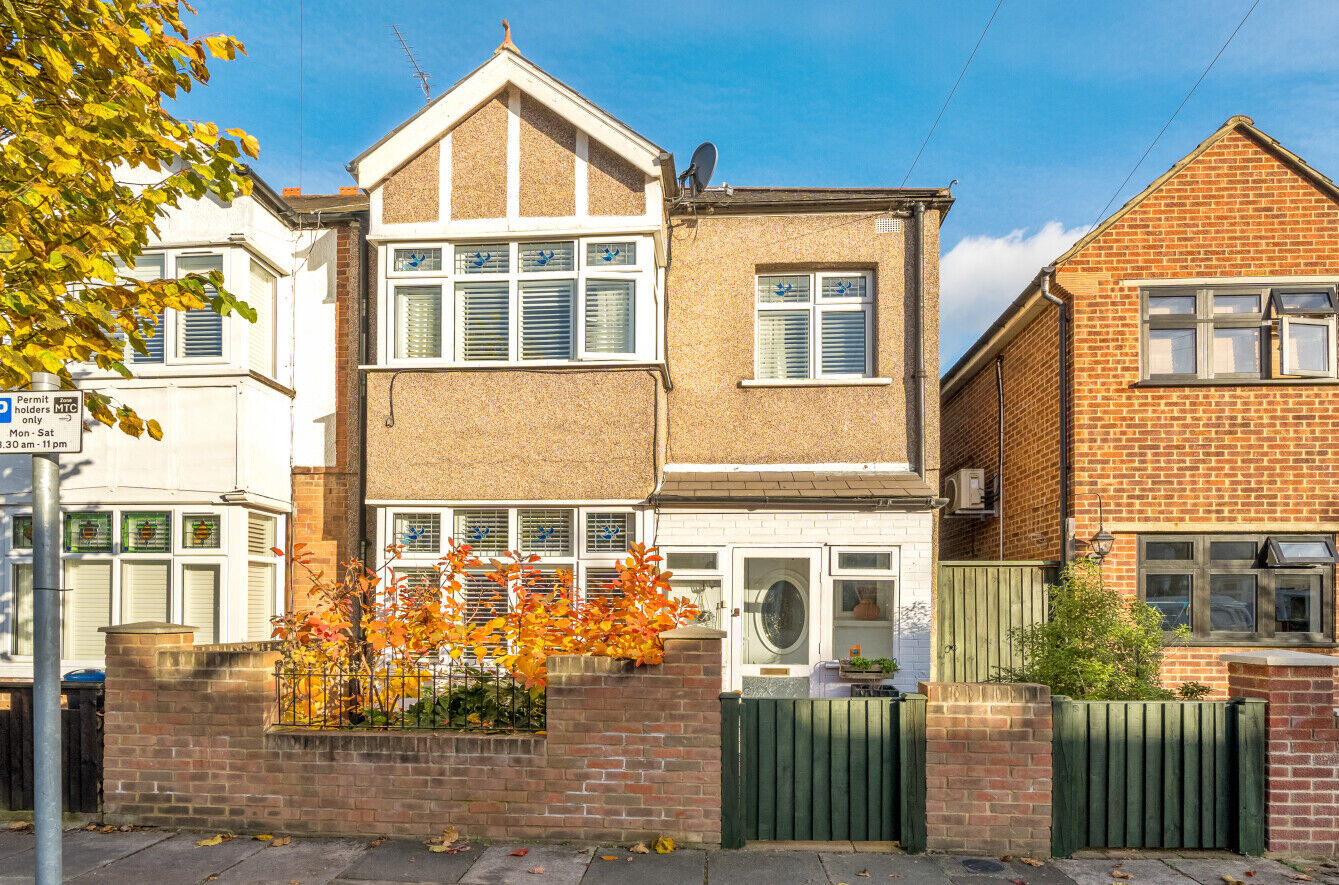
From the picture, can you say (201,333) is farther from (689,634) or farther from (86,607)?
(689,634)

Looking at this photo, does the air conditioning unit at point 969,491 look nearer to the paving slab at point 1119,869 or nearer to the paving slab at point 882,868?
the paving slab at point 1119,869

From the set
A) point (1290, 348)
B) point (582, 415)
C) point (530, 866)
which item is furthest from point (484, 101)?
point (1290, 348)

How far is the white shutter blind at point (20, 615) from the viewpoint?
10.1 m

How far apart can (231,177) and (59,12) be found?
144cm

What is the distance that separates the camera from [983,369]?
1385 centimetres

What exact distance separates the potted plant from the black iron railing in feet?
13.7

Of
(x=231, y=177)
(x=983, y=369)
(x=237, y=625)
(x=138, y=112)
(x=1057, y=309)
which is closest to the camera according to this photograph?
(x=138, y=112)

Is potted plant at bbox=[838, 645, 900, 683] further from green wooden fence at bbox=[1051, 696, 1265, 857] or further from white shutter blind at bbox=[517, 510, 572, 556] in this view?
green wooden fence at bbox=[1051, 696, 1265, 857]

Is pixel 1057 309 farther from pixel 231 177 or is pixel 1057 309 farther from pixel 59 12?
pixel 59 12

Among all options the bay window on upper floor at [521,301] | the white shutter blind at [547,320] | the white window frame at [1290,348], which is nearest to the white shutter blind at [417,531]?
the bay window on upper floor at [521,301]

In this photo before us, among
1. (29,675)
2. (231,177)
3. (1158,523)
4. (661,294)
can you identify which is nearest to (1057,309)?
(1158,523)

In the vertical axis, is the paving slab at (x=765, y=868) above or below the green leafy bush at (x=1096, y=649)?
below

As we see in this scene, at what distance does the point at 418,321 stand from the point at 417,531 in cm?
237

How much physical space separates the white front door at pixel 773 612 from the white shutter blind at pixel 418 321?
165 inches
